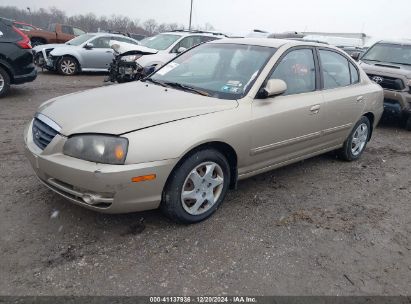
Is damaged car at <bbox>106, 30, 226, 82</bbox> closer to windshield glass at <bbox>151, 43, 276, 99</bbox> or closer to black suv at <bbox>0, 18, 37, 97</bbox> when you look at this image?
black suv at <bbox>0, 18, 37, 97</bbox>

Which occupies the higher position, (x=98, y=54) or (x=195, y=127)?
(x=195, y=127)

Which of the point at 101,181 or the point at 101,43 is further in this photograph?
the point at 101,43

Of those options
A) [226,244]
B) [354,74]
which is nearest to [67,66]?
[354,74]

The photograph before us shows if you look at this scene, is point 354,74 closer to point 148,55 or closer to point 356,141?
point 356,141

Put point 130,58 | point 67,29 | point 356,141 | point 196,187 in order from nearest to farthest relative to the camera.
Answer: point 196,187 < point 356,141 < point 130,58 < point 67,29

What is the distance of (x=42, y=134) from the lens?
327 centimetres

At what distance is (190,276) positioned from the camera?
277 cm

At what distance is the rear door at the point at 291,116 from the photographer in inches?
148

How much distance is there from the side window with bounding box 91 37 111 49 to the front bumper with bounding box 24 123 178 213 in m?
10.7

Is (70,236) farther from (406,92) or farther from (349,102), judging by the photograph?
(406,92)

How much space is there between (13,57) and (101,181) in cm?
628

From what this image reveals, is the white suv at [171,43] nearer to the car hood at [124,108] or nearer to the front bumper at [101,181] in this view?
the car hood at [124,108]

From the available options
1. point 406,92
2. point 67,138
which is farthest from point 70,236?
point 406,92

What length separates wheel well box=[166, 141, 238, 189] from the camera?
3212 millimetres
